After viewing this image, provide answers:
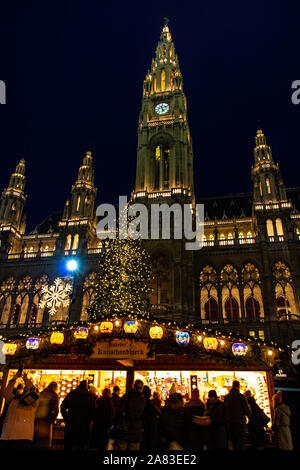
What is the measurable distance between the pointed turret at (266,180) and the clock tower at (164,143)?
26.6 feet

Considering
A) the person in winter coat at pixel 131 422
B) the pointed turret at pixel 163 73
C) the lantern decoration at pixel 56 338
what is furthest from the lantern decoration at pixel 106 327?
the pointed turret at pixel 163 73

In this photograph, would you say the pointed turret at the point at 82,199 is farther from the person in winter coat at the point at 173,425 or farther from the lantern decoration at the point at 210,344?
the person in winter coat at the point at 173,425

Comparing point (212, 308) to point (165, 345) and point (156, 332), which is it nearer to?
point (165, 345)

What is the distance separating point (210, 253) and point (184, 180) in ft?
32.3

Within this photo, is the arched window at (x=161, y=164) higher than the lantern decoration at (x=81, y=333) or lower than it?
higher

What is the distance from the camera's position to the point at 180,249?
33.5 m

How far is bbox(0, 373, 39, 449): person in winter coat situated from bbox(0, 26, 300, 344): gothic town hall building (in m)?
24.7

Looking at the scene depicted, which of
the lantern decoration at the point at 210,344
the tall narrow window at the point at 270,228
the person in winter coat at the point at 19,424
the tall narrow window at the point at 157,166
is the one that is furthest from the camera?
the tall narrow window at the point at 157,166

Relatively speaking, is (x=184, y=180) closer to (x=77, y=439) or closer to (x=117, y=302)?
(x=117, y=302)

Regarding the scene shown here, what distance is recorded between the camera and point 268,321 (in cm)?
2992

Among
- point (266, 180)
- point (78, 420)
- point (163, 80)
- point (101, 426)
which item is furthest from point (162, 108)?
point (78, 420)

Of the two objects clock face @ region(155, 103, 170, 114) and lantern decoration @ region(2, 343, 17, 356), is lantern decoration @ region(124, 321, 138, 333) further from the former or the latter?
clock face @ region(155, 103, 170, 114)

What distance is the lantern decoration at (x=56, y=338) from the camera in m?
11.5

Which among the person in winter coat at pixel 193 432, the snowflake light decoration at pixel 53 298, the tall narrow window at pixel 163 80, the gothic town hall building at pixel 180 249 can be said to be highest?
the tall narrow window at pixel 163 80
